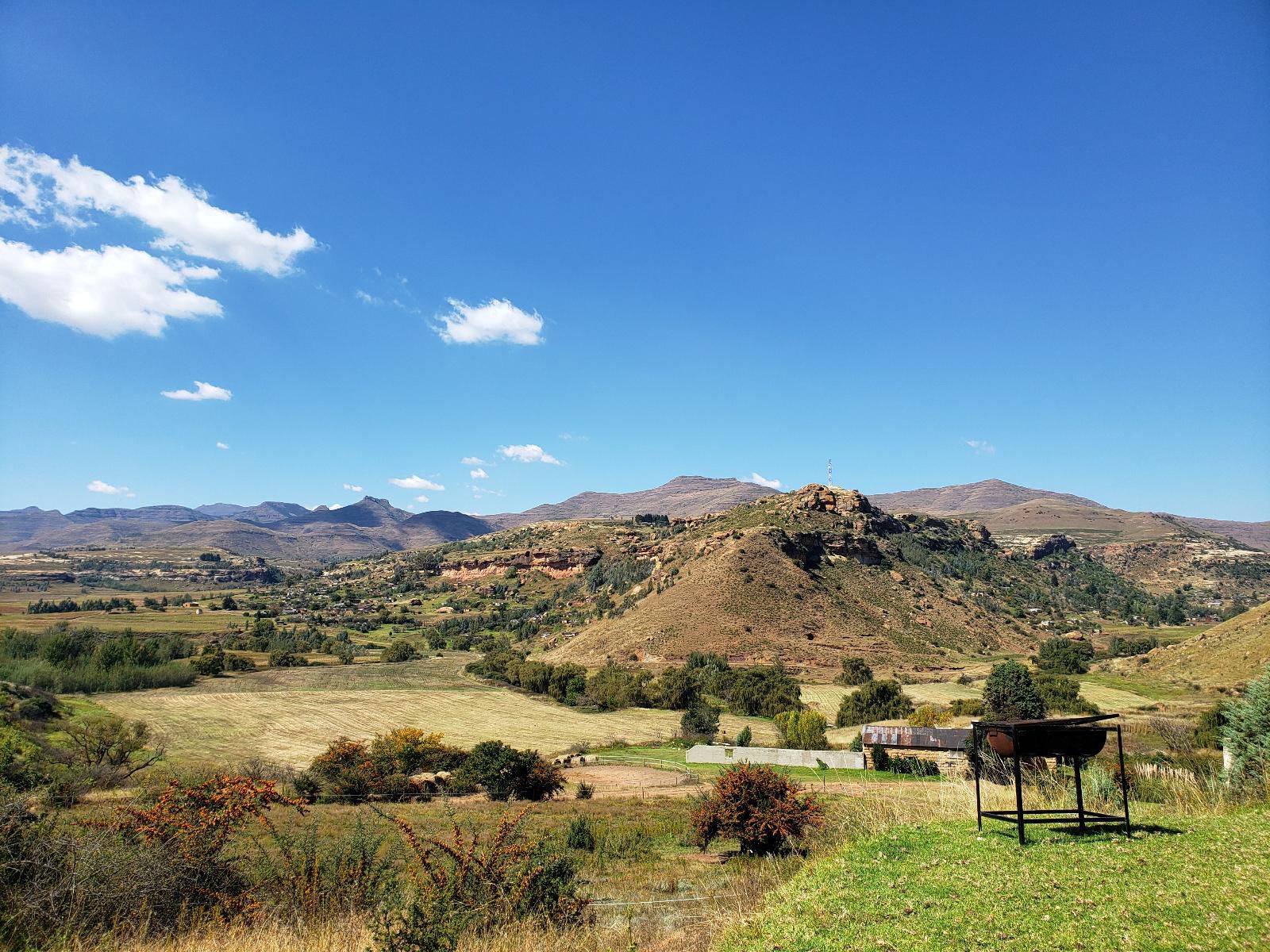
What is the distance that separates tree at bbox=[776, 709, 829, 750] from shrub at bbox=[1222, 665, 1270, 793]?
108 feet

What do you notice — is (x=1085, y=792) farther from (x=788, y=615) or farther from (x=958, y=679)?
(x=788, y=615)

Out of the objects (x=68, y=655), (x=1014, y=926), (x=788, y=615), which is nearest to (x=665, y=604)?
(x=788, y=615)

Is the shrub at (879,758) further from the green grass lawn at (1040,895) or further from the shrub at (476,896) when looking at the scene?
the shrub at (476,896)

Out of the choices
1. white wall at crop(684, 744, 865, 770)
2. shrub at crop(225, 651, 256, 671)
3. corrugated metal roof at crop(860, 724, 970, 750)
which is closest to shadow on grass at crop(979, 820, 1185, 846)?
corrugated metal roof at crop(860, 724, 970, 750)

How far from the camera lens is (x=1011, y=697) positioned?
42.8m

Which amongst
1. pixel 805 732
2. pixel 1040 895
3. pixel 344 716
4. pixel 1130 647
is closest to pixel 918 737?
pixel 805 732

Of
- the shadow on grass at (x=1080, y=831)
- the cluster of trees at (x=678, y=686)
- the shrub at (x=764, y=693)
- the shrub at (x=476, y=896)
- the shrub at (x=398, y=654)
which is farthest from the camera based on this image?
the shrub at (x=398, y=654)

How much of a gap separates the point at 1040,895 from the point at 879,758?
112ft

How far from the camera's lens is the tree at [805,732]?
45375 mm

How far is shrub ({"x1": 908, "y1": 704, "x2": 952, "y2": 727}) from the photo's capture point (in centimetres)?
4634

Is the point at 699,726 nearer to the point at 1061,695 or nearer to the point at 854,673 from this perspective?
the point at 854,673

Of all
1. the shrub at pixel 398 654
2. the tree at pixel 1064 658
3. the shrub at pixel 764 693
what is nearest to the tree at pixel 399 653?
the shrub at pixel 398 654

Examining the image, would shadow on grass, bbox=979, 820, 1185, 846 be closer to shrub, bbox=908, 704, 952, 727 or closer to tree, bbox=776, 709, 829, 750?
tree, bbox=776, 709, 829, 750

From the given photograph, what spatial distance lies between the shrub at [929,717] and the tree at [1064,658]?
25683 mm
